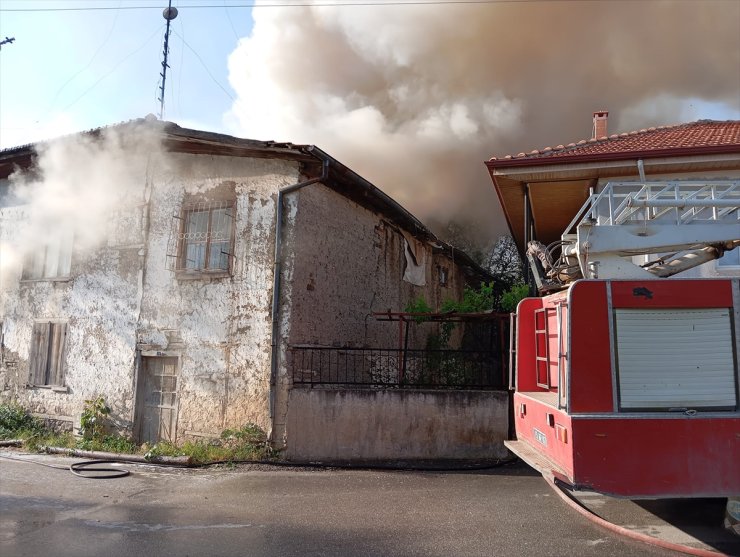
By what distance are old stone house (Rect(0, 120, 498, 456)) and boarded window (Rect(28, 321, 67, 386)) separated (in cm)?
3

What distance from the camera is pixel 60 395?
10.2m

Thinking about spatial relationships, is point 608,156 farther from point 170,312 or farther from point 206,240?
point 170,312

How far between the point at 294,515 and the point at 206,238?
5.57 metres

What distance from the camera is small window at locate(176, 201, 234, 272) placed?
930 centimetres

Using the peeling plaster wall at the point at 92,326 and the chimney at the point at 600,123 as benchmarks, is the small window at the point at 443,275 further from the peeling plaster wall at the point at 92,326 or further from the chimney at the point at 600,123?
the peeling plaster wall at the point at 92,326

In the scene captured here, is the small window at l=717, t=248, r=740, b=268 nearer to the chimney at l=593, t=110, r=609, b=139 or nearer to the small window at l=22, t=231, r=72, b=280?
the chimney at l=593, t=110, r=609, b=139

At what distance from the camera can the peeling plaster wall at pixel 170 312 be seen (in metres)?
8.80

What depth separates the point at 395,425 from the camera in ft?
26.7

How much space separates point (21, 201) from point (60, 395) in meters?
4.39

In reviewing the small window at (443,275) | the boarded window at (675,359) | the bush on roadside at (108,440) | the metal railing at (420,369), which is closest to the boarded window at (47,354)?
the bush on roadside at (108,440)

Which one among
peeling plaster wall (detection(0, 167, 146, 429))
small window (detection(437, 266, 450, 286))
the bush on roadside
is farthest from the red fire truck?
small window (detection(437, 266, 450, 286))

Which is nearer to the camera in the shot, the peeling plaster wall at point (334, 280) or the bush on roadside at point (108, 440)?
the bush on roadside at point (108, 440)

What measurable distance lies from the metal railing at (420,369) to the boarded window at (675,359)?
15.1 feet

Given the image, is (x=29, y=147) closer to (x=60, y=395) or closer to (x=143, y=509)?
(x=60, y=395)
